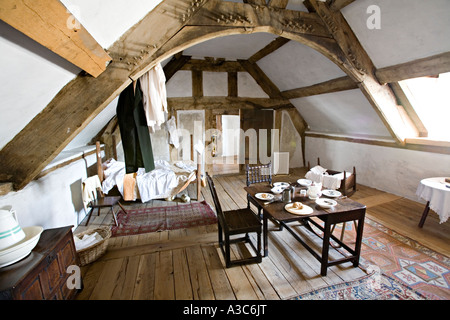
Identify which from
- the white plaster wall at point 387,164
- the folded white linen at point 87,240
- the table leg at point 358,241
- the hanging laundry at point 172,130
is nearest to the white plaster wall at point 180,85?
the hanging laundry at point 172,130

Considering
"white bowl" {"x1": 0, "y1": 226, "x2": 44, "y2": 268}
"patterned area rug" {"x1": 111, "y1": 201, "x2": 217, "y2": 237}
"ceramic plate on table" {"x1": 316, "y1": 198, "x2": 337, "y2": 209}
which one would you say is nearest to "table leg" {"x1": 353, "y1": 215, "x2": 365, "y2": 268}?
"ceramic plate on table" {"x1": 316, "y1": 198, "x2": 337, "y2": 209}

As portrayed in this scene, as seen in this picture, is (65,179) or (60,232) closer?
(60,232)

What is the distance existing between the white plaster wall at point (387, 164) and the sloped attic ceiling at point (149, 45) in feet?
2.95

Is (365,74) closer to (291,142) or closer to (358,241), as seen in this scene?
(358,241)

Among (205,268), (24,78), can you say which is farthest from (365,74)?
(24,78)

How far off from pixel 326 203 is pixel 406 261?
116 centimetres

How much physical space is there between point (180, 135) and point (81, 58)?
4040mm

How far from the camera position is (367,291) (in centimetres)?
191

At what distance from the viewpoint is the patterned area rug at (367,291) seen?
184cm

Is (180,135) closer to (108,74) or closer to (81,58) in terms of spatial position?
(108,74)

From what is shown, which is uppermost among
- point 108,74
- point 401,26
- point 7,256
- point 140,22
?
point 401,26

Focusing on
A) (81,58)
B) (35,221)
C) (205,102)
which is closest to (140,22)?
(81,58)

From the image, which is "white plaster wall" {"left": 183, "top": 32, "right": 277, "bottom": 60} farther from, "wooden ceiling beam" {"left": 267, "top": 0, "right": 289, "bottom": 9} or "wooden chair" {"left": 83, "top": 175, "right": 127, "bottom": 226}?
"wooden chair" {"left": 83, "top": 175, "right": 127, "bottom": 226}

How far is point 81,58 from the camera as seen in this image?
1.46 meters
